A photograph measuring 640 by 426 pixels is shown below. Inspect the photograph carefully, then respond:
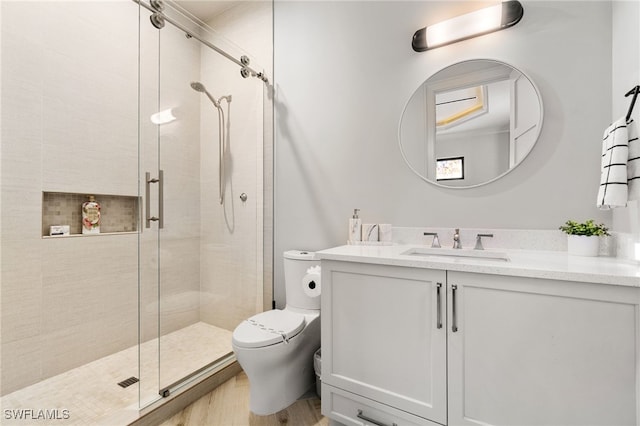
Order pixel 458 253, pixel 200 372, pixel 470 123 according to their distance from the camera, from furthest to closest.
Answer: pixel 200 372 → pixel 470 123 → pixel 458 253

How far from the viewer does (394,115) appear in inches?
71.6

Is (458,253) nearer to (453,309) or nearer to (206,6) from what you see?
(453,309)

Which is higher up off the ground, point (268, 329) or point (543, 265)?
point (543, 265)

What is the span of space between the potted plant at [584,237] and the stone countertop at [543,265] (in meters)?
0.04

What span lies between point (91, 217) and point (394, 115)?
86.1 inches

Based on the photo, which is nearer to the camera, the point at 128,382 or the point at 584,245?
the point at 584,245

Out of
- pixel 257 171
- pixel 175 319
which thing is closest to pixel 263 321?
pixel 175 319

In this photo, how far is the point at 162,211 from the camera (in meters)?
1.70

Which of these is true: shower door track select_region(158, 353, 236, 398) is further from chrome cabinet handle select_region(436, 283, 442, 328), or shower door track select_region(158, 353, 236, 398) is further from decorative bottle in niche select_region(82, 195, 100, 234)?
chrome cabinet handle select_region(436, 283, 442, 328)

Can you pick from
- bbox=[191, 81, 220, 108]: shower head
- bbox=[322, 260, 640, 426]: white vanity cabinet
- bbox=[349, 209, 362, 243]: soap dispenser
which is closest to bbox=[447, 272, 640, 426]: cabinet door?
bbox=[322, 260, 640, 426]: white vanity cabinet

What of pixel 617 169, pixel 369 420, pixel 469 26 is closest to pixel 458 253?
pixel 617 169

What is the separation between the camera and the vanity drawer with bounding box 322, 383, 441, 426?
48.4 inches

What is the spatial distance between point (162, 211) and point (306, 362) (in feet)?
4.12

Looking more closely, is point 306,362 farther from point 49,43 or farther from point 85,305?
point 49,43
